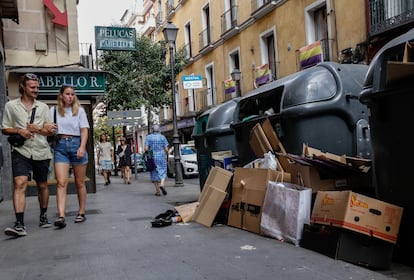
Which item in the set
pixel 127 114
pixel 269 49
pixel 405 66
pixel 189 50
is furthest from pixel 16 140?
pixel 189 50

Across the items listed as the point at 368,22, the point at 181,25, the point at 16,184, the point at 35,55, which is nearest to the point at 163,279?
the point at 16,184

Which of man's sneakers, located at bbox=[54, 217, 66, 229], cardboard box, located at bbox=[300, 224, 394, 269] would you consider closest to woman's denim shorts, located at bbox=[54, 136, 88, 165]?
man's sneakers, located at bbox=[54, 217, 66, 229]

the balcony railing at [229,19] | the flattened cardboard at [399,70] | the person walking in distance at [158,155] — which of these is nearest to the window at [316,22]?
the balcony railing at [229,19]

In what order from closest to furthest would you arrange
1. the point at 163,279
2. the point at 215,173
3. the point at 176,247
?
the point at 163,279
the point at 176,247
the point at 215,173

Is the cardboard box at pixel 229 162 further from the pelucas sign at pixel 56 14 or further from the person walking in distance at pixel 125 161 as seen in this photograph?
the person walking in distance at pixel 125 161

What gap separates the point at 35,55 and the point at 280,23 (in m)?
12.2

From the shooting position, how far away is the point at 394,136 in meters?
3.78

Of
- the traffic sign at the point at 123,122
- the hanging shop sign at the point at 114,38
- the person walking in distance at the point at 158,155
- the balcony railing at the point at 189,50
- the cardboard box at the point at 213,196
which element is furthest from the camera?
the balcony railing at the point at 189,50

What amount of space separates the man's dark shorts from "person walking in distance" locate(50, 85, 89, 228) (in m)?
0.18

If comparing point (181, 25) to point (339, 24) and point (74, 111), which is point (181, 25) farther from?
point (74, 111)

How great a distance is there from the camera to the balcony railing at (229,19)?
2492cm

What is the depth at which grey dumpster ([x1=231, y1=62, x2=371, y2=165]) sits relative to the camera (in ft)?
17.1

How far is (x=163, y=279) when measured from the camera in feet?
11.3

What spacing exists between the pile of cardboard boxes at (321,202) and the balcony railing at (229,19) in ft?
65.7
